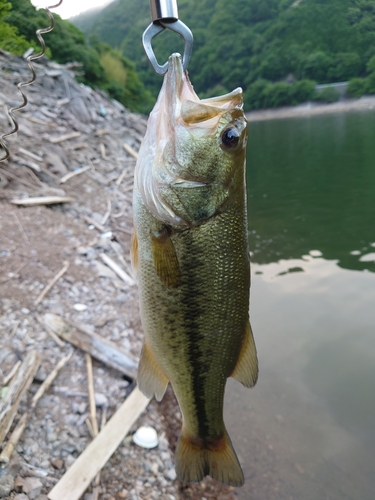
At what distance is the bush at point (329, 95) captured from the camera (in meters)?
74.8

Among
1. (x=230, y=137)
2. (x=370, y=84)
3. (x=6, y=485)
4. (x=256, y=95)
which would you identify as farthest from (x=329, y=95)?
(x=6, y=485)

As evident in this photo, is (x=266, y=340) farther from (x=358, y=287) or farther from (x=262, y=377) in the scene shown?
(x=358, y=287)

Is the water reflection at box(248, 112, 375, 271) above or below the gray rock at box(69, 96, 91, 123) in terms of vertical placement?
below

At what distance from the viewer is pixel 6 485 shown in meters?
2.85

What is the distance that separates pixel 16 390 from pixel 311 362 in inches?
186

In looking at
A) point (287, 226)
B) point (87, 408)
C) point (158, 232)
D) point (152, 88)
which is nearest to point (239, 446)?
point (87, 408)

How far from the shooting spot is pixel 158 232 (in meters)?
1.72

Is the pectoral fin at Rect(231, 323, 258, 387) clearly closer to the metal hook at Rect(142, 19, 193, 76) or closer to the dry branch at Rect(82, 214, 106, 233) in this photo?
the metal hook at Rect(142, 19, 193, 76)

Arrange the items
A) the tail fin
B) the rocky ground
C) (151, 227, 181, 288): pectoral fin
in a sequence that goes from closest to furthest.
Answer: (151, 227, 181, 288): pectoral fin, the tail fin, the rocky ground

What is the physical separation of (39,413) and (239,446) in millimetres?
2615

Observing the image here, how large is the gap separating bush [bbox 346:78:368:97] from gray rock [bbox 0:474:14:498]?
8526 cm

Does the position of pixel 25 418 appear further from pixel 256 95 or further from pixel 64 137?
pixel 256 95

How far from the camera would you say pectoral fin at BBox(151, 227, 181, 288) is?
1712 millimetres

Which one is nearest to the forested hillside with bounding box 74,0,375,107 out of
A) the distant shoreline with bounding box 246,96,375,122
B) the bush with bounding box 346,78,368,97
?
the distant shoreline with bounding box 246,96,375,122
